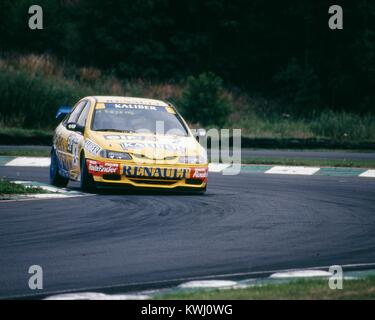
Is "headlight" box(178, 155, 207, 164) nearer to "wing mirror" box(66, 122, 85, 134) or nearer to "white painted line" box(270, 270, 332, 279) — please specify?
"wing mirror" box(66, 122, 85, 134)

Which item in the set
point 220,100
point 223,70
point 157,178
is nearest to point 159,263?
point 157,178

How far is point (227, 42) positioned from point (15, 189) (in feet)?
142

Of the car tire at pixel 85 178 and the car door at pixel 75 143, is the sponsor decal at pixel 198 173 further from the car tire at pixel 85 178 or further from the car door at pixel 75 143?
the car door at pixel 75 143

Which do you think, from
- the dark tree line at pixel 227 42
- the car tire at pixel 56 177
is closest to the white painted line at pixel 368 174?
the car tire at pixel 56 177

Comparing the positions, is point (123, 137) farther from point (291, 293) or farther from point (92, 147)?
point (291, 293)

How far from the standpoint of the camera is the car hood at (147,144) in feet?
46.7

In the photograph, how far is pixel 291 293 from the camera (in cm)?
713

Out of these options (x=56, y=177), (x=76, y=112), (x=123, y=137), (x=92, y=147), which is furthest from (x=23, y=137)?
(x=92, y=147)

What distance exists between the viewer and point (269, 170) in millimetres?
19734

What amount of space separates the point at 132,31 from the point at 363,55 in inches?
452

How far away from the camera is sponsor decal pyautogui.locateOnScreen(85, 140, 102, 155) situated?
559 inches

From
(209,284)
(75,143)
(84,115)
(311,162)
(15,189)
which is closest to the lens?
(209,284)

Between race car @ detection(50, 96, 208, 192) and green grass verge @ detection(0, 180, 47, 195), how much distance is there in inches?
26.8
